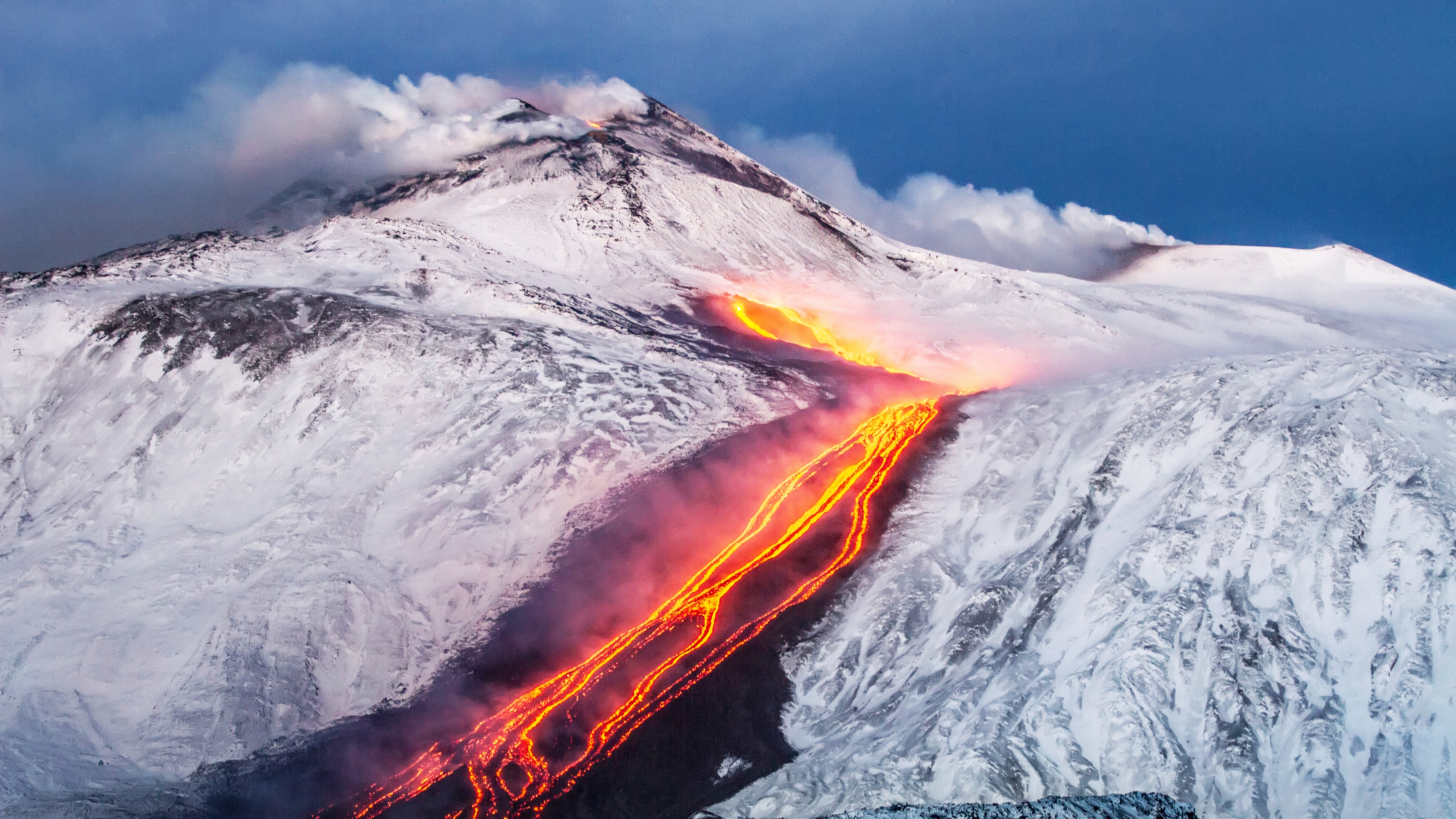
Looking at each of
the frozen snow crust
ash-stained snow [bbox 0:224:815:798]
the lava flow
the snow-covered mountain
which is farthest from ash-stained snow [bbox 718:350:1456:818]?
ash-stained snow [bbox 0:224:815:798]

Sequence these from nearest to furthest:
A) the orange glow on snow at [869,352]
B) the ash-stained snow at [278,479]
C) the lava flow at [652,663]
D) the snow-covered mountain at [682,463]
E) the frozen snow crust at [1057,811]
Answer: the frozen snow crust at [1057,811] → the snow-covered mountain at [682,463] → the lava flow at [652,663] → the ash-stained snow at [278,479] → the orange glow on snow at [869,352]

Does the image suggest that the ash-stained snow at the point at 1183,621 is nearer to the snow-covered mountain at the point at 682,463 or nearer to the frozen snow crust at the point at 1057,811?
the snow-covered mountain at the point at 682,463

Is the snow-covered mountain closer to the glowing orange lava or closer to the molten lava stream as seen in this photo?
A: the glowing orange lava

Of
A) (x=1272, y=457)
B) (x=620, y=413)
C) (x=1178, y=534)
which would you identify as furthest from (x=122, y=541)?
(x=1272, y=457)

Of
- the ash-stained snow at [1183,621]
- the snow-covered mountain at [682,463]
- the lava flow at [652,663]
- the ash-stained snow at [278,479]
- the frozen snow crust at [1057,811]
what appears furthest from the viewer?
the ash-stained snow at [278,479]

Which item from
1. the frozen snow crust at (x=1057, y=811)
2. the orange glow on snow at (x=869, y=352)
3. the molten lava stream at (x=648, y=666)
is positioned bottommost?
the molten lava stream at (x=648, y=666)

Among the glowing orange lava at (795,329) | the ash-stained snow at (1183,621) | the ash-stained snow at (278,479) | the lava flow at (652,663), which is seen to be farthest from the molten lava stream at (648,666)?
the glowing orange lava at (795,329)

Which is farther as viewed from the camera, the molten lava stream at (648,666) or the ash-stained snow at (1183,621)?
the molten lava stream at (648,666)
